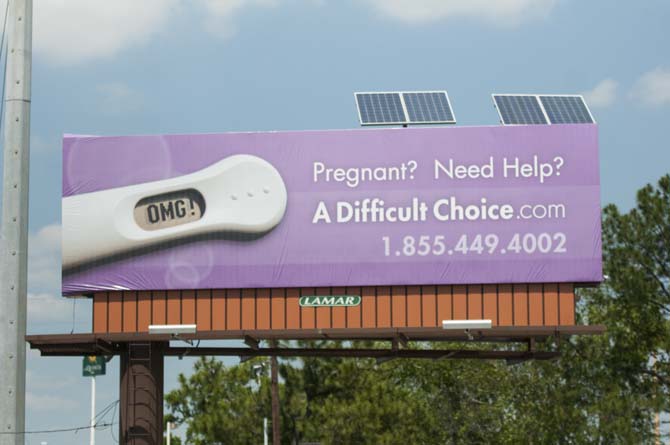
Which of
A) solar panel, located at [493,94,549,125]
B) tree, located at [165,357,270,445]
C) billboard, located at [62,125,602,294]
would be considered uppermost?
solar panel, located at [493,94,549,125]

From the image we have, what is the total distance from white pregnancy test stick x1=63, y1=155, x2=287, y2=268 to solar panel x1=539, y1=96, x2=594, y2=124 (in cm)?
738

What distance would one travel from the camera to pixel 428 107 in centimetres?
2869

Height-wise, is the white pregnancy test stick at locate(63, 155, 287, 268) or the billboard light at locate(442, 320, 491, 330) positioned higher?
the white pregnancy test stick at locate(63, 155, 287, 268)

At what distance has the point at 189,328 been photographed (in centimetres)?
2695

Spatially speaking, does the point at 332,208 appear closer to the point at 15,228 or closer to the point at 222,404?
the point at 15,228

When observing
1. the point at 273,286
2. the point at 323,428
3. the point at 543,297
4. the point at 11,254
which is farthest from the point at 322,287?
the point at 323,428

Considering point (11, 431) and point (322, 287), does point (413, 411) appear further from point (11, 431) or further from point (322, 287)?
point (11, 431)

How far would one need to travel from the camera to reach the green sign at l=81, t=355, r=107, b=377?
56.5m

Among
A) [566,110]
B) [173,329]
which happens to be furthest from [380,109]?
[173,329]

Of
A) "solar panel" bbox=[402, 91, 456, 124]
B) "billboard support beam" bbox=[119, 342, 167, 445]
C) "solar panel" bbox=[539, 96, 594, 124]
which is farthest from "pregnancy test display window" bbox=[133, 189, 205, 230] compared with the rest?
"solar panel" bbox=[539, 96, 594, 124]

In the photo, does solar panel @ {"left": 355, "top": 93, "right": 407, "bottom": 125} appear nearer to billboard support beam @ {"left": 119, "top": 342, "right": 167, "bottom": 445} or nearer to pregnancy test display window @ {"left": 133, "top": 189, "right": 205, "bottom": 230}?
pregnancy test display window @ {"left": 133, "top": 189, "right": 205, "bottom": 230}

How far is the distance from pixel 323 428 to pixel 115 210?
17.6 m

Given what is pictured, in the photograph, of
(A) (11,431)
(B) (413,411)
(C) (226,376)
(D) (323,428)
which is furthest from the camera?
(C) (226,376)

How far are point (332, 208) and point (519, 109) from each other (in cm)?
518
